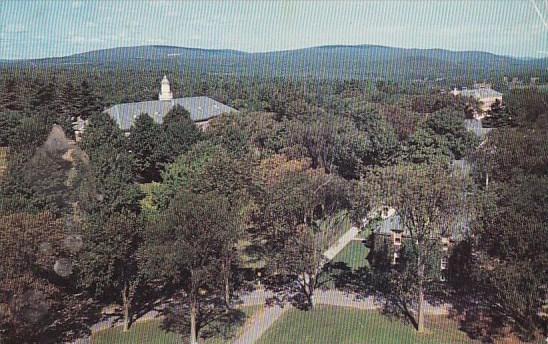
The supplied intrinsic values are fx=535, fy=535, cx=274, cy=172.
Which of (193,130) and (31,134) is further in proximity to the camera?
(193,130)

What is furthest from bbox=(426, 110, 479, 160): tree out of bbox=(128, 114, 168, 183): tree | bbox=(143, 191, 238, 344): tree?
bbox=(143, 191, 238, 344): tree

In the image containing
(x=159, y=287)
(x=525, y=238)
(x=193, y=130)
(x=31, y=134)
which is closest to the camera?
(x=525, y=238)

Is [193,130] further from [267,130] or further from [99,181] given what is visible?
[99,181]

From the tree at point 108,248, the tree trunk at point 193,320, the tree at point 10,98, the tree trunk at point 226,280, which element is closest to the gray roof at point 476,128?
the tree trunk at point 226,280

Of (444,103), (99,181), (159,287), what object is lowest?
(159,287)

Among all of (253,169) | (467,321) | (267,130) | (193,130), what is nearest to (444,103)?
(267,130)

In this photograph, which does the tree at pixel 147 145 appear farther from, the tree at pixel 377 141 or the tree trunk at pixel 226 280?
the tree trunk at pixel 226 280
